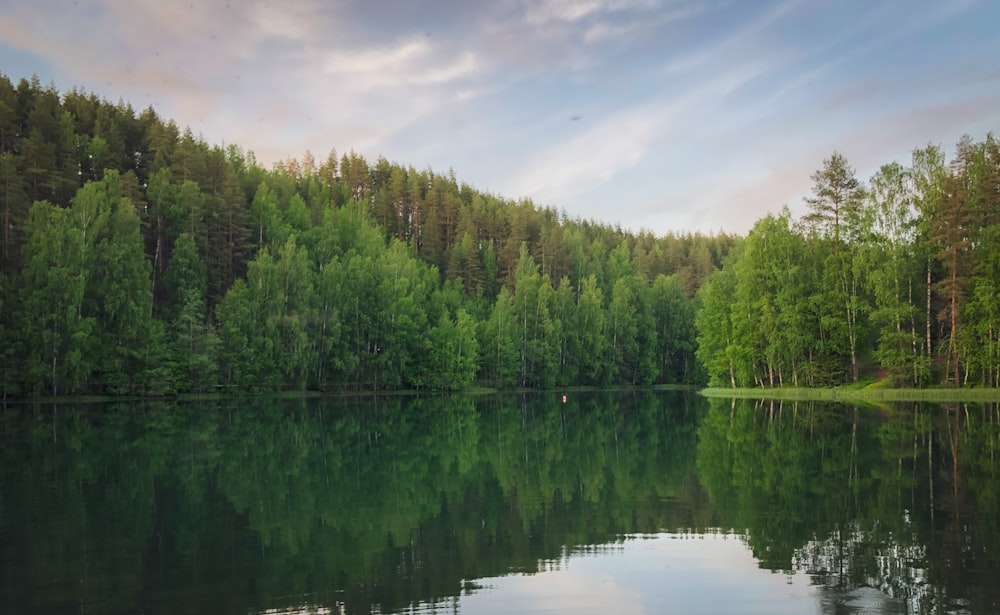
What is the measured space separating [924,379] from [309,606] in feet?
204

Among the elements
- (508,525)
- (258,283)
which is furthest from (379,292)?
(508,525)

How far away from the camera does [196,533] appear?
15.9m

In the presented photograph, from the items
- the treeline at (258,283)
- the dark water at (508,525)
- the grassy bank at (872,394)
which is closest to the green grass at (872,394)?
the grassy bank at (872,394)

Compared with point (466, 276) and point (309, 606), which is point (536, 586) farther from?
point (466, 276)

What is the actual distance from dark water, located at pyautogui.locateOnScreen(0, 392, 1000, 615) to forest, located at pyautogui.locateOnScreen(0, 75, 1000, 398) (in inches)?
1311

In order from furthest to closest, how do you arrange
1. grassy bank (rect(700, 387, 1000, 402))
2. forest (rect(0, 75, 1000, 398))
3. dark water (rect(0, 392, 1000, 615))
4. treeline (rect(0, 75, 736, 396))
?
1. treeline (rect(0, 75, 736, 396))
2. forest (rect(0, 75, 1000, 398))
3. grassy bank (rect(700, 387, 1000, 402))
4. dark water (rect(0, 392, 1000, 615))

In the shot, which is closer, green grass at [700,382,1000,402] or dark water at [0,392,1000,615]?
dark water at [0,392,1000,615]

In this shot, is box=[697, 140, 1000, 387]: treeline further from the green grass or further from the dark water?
the dark water

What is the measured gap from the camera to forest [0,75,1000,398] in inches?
2496

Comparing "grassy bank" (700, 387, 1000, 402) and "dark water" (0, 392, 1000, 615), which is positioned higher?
"grassy bank" (700, 387, 1000, 402)

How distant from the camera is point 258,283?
82875 millimetres

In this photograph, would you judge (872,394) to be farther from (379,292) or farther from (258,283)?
(258,283)

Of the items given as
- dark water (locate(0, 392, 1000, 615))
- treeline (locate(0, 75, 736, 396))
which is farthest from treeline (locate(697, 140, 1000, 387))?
treeline (locate(0, 75, 736, 396))

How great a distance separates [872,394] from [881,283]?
9.18 m
